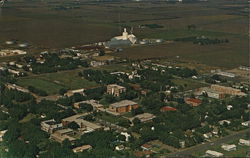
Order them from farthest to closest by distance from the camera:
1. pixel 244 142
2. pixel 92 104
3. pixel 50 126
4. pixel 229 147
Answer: pixel 92 104
pixel 50 126
pixel 244 142
pixel 229 147

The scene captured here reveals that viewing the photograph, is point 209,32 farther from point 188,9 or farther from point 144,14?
point 188,9

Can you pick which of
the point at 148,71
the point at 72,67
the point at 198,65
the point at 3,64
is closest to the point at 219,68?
the point at 198,65

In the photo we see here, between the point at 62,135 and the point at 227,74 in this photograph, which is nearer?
the point at 62,135

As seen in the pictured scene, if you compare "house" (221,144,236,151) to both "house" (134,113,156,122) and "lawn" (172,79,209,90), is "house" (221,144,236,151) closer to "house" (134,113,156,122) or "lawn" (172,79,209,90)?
"house" (134,113,156,122)

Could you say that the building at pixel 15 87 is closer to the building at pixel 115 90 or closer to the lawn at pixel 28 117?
the lawn at pixel 28 117

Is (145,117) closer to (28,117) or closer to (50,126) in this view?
(50,126)

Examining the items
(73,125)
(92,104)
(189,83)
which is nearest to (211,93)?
(189,83)

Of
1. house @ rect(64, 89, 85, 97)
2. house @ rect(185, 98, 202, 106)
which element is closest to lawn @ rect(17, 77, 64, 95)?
house @ rect(64, 89, 85, 97)
